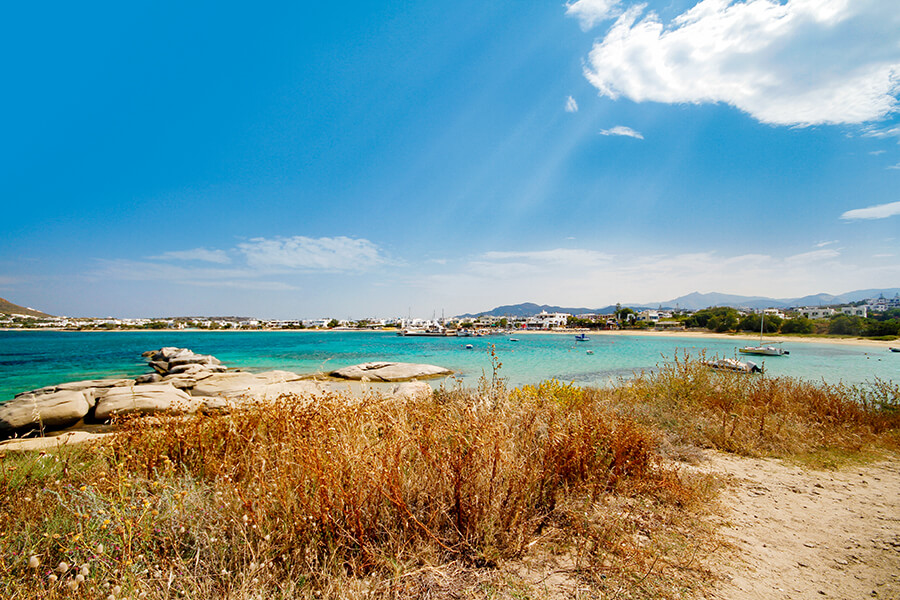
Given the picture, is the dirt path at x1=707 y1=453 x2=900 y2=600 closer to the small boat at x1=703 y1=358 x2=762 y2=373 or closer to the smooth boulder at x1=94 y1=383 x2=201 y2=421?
the small boat at x1=703 y1=358 x2=762 y2=373

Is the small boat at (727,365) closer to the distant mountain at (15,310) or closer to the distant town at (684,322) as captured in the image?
the distant town at (684,322)

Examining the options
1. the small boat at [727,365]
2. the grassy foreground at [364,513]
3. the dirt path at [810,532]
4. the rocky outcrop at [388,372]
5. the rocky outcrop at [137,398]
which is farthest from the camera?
the rocky outcrop at [388,372]

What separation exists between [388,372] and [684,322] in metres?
104

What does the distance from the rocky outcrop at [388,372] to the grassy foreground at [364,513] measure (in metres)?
16.3

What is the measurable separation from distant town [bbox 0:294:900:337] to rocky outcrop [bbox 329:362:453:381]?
20.0m

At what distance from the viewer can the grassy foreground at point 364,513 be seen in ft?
7.75

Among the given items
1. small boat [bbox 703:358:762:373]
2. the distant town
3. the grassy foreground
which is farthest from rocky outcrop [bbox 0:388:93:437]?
the distant town

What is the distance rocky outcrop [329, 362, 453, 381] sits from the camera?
816 inches

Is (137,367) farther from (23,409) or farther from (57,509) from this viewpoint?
(57,509)

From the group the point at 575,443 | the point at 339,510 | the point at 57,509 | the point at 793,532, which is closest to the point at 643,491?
the point at 575,443

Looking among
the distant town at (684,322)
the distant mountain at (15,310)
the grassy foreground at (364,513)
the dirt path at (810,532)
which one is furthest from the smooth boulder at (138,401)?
the distant mountain at (15,310)

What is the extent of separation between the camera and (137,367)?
1136 inches

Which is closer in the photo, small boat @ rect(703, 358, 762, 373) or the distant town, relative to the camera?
small boat @ rect(703, 358, 762, 373)

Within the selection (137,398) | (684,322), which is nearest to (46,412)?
(137,398)
